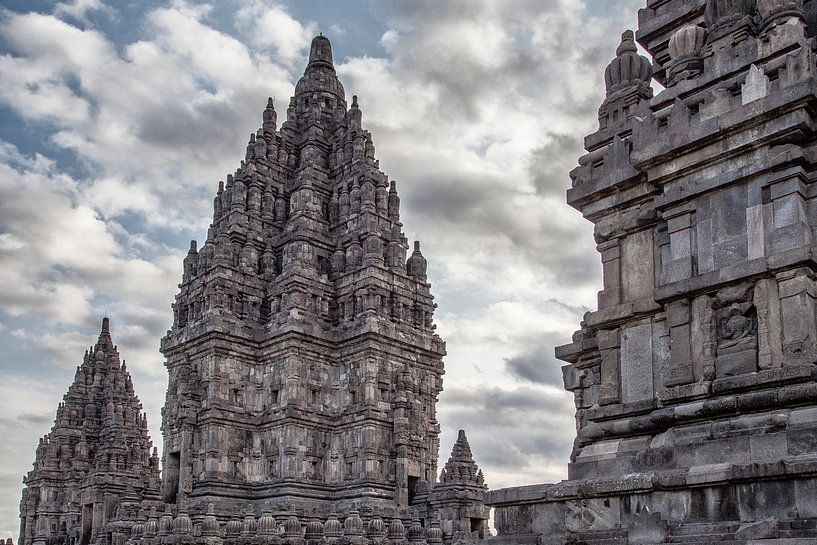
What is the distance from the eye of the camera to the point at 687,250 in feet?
36.7

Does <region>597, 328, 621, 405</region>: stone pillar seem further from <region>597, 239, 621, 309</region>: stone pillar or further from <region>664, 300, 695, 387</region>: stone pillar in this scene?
<region>664, 300, 695, 387</region>: stone pillar

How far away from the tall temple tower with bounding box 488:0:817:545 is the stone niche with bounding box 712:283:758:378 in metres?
0.02

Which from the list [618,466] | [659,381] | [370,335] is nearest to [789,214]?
[659,381]

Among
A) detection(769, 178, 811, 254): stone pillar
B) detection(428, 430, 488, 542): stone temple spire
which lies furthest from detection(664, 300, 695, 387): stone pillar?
detection(428, 430, 488, 542): stone temple spire

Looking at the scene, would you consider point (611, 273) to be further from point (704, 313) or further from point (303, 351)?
point (303, 351)

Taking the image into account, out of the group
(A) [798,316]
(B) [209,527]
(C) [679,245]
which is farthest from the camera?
(B) [209,527]

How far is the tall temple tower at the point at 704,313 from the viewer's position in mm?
9273

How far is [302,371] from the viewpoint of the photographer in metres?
41.6

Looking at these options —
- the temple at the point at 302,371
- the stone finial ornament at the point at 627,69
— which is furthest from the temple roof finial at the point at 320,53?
A: the stone finial ornament at the point at 627,69

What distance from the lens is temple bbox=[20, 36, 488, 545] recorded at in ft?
127

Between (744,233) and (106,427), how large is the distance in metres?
51.2

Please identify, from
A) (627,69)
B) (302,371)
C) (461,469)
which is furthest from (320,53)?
(627,69)

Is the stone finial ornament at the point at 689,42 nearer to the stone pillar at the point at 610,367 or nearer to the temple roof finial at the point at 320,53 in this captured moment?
the stone pillar at the point at 610,367

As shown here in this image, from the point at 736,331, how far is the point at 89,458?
53.1 meters
